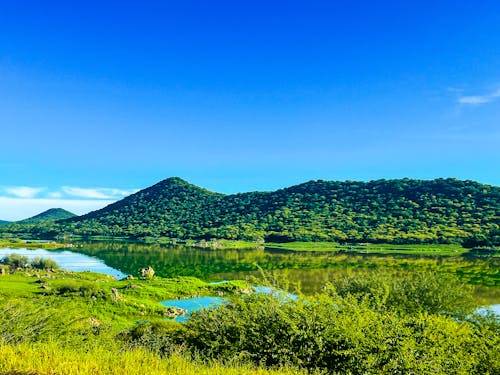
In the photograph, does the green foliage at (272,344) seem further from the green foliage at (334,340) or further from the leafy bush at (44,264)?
the leafy bush at (44,264)

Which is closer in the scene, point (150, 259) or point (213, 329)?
point (213, 329)

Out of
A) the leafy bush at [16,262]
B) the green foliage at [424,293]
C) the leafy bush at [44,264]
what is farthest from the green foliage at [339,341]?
the leafy bush at [16,262]

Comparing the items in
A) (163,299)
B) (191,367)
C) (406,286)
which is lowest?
(163,299)

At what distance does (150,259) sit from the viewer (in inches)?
4727

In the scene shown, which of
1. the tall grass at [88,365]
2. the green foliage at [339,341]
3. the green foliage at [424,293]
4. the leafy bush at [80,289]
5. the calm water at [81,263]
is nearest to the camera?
the tall grass at [88,365]

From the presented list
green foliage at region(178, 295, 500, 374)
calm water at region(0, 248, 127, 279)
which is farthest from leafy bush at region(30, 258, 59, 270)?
green foliage at region(178, 295, 500, 374)

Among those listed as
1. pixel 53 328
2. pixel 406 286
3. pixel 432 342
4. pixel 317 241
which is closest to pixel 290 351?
pixel 432 342

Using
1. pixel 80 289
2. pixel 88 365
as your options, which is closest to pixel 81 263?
pixel 80 289

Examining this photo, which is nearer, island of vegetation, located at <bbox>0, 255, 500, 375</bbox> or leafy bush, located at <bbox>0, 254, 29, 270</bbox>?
island of vegetation, located at <bbox>0, 255, 500, 375</bbox>

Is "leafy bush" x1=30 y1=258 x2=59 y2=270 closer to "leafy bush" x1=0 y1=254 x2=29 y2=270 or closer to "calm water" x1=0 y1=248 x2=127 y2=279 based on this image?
"leafy bush" x1=0 y1=254 x2=29 y2=270

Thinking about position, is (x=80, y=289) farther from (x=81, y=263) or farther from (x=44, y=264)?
(x=81, y=263)

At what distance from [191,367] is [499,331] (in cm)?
2328

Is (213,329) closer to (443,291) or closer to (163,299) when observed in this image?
(443,291)

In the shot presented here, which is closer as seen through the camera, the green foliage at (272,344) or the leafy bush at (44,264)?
the green foliage at (272,344)
